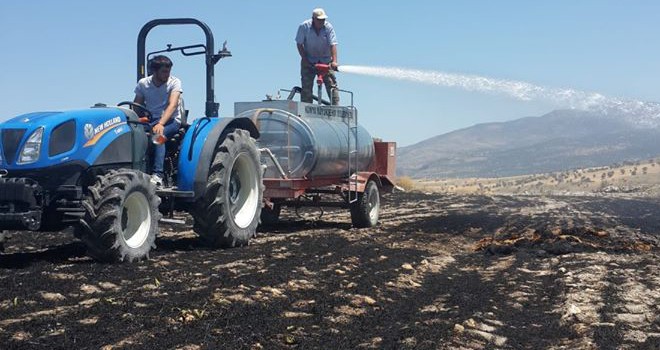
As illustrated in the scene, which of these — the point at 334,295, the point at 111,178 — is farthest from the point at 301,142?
the point at 334,295

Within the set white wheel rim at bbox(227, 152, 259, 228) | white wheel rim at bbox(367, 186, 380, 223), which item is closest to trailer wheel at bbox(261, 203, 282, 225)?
white wheel rim at bbox(367, 186, 380, 223)

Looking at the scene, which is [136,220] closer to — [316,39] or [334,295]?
[334,295]

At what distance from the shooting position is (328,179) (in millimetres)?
13305

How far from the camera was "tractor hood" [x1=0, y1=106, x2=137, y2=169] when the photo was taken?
7.87m

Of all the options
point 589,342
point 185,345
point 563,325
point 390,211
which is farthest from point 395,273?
point 390,211

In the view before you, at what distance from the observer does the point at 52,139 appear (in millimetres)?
7941

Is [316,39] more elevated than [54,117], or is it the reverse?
[316,39]

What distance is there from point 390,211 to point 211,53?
9.73 meters

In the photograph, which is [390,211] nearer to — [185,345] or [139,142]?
[139,142]

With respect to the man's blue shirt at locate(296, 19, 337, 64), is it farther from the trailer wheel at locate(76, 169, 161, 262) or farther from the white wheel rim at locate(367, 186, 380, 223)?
the trailer wheel at locate(76, 169, 161, 262)

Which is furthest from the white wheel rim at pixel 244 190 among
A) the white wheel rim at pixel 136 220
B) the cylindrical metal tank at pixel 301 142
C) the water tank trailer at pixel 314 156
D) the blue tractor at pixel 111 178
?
the white wheel rim at pixel 136 220

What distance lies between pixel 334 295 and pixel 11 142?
3.62 metres

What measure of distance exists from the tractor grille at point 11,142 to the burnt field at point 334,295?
1.07 meters

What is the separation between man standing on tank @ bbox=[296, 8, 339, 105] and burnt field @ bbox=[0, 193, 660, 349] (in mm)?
3549
